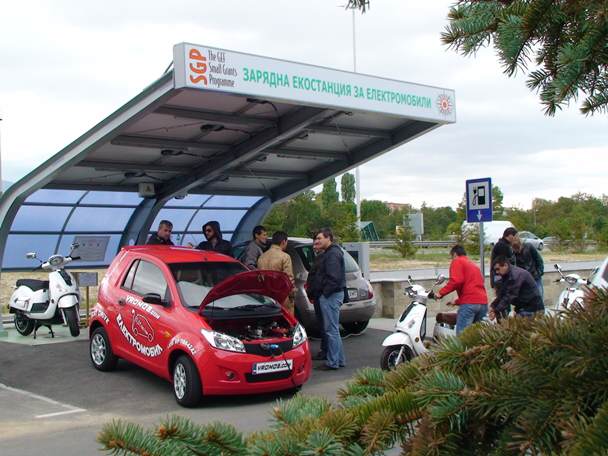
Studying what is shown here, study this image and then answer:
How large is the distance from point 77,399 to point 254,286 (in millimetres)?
2570

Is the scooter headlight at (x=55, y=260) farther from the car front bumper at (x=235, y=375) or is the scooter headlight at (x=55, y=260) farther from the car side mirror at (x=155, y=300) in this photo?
the car front bumper at (x=235, y=375)

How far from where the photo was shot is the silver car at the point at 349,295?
1246 centimetres

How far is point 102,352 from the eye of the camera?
390 inches

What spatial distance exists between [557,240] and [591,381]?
200 feet

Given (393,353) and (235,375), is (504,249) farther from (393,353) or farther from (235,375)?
(235,375)

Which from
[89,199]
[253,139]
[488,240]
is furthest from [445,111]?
[488,240]

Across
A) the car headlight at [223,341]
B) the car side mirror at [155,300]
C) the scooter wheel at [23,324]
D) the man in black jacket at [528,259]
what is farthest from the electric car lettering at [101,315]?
the man in black jacket at [528,259]

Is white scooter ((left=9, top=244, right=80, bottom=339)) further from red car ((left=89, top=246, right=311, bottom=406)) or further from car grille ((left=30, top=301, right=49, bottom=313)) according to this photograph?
red car ((left=89, top=246, right=311, bottom=406))

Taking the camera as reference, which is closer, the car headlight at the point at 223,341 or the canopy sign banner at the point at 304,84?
the car headlight at the point at 223,341

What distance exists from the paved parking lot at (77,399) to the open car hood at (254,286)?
1.27m

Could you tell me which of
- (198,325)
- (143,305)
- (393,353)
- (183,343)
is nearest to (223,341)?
(198,325)

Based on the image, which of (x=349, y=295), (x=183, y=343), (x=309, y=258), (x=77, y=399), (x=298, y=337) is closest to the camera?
(x=183, y=343)

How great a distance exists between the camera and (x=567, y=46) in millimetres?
1552

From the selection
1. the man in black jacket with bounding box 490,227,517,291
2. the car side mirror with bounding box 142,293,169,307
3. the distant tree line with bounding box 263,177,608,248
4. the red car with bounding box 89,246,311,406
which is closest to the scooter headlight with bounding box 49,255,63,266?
the red car with bounding box 89,246,311,406
